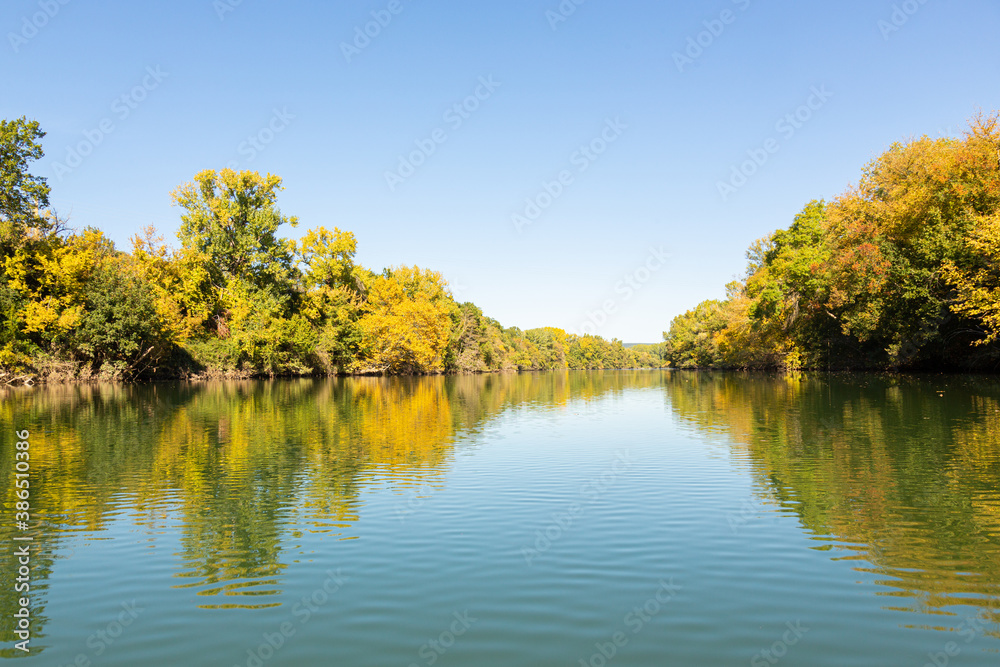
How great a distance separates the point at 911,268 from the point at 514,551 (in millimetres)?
45593

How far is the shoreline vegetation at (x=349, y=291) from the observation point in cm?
4188

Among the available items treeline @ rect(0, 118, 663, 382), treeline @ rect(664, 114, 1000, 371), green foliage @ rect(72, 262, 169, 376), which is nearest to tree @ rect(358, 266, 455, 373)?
treeline @ rect(0, 118, 663, 382)

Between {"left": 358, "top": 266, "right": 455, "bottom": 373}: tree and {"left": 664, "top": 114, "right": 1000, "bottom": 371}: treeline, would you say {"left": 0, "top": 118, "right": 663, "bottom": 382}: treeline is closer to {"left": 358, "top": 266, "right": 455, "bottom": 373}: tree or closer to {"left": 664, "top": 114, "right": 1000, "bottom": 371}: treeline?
{"left": 358, "top": 266, "right": 455, "bottom": 373}: tree

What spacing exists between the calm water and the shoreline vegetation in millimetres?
27824

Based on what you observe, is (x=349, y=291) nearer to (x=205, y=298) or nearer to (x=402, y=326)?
(x=402, y=326)

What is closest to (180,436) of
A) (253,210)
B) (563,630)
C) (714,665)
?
(563,630)

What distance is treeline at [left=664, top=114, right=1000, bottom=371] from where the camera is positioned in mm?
38562

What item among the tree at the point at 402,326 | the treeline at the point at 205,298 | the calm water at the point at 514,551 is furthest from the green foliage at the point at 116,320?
Answer: the calm water at the point at 514,551

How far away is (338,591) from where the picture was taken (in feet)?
Result: 25.8

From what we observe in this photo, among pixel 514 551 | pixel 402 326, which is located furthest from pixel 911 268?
pixel 402 326

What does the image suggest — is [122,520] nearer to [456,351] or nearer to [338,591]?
[338,591]

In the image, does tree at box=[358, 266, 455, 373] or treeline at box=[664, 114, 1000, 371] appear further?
tree at box=[358, 266, 455, 373]

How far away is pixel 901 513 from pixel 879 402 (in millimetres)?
23787

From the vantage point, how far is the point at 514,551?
9469mm
